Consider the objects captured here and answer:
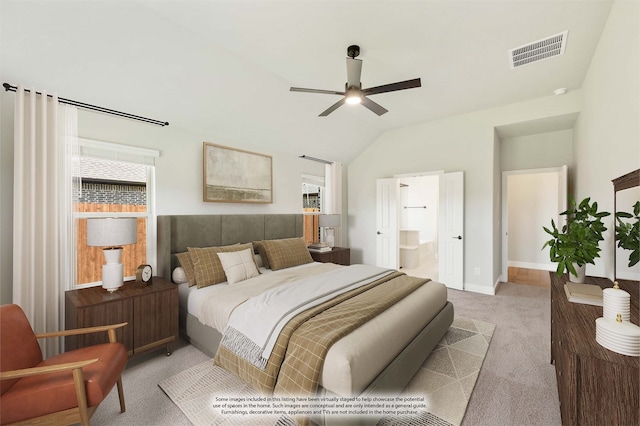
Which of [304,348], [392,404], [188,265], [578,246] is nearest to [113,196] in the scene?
[188,265]

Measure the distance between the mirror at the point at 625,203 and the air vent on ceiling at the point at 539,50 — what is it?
1.59 metres

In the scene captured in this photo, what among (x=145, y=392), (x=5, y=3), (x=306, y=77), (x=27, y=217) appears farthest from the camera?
(x=306, y=77)

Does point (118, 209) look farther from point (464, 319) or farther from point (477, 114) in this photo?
point (477, 114)

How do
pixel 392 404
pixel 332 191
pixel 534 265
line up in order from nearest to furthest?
pixel 392 404 < pixel 332 191 < pixel 534 265

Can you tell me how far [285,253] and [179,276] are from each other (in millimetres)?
1333

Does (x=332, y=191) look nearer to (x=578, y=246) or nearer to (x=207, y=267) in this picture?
(x=207, y=267)

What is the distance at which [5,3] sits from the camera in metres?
1.81

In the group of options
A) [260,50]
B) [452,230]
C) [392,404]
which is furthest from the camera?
[452,230]

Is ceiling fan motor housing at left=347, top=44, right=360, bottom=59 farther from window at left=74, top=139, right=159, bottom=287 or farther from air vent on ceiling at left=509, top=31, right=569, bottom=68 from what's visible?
window at left=74, top=139, right=159, bottom=287

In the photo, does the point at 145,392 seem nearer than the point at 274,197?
Yes

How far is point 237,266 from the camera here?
3.00 metres

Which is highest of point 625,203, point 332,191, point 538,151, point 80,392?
point 538,151

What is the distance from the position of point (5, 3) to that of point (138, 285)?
2.30 metres

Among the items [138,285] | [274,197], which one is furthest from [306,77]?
[138,285]
